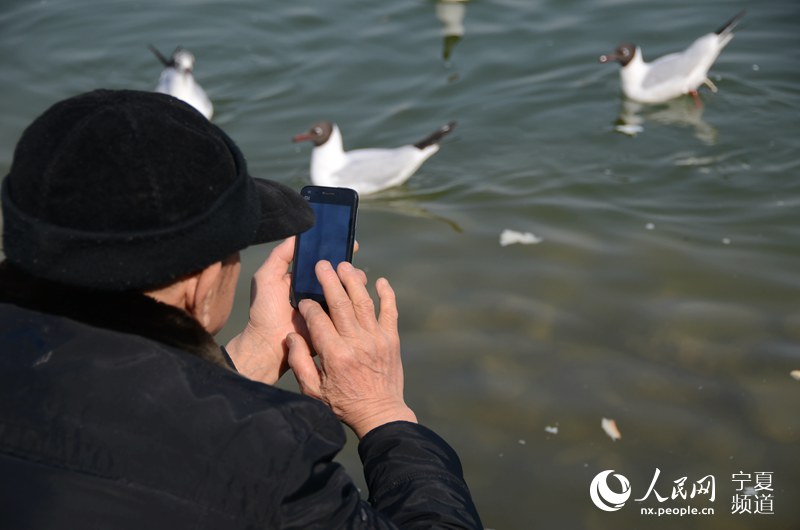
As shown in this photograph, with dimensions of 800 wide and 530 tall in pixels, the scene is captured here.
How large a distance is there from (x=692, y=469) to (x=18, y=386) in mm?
2925

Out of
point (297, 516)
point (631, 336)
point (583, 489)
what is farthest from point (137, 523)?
point (631, 336)

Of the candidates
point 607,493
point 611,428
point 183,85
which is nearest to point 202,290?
point 607,493

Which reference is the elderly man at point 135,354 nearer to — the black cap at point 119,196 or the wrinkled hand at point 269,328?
the black cap at point 119,196

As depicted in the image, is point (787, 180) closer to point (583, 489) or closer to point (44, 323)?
point (583, 489)

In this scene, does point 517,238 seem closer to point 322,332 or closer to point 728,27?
point 322,332

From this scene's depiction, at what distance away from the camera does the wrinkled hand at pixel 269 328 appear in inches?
98.6

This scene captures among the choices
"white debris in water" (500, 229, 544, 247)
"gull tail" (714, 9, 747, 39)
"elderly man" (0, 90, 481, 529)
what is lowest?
"white debris in water" (500, 229, 544, 247)

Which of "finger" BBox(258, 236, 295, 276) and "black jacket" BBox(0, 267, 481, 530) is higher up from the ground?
"black jacket" BBox(0, 267, 481, 530)

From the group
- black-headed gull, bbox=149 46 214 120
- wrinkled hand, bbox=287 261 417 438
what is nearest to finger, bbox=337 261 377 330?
wrinkled hand, bbox=287 261 417 438

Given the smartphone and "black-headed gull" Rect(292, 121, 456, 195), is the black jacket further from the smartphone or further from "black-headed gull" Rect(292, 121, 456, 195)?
"black-headed gull" Rect(292, 121, 456, 195)

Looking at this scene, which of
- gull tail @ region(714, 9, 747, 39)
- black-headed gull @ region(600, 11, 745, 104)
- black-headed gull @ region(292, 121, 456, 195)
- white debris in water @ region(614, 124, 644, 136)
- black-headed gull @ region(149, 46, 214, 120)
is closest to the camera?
black-headed gull @ region(292, 121, 456, 195)

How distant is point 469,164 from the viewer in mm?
6844

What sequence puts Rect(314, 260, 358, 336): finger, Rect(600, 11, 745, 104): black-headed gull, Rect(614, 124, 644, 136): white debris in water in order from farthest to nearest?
1. Rect(600, 11, 745, 104): black-headed gull
2. Rect(614, 124, 644, 136): white debris in water
3. Rect(314, 260, 358, 336): finger

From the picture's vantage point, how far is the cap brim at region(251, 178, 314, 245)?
1.85 metres
